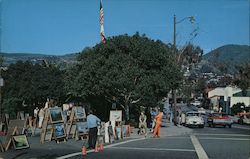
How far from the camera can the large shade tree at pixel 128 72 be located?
99.5 feet

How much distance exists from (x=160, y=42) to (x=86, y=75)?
6409mm

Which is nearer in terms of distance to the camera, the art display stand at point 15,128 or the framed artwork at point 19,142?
the framed artwork at point 19,142

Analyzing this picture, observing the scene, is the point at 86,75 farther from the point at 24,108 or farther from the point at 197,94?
the point at 197,94

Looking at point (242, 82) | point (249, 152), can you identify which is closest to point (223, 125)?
point (249, 152)

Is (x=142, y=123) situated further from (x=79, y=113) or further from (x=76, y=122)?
(x=76, y=122)

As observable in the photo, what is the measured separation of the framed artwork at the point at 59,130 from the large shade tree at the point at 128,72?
8498mm

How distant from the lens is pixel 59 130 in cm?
2148

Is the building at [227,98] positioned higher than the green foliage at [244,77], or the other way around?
Answer: the green foliage at [244,77]

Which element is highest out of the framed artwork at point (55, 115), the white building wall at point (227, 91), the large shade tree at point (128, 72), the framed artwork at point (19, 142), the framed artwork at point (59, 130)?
the white building wall at point (227, 91)

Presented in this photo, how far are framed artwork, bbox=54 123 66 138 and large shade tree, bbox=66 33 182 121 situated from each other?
8.50m

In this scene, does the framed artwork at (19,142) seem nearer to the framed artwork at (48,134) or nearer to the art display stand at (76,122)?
the framed artwork at (48,134)

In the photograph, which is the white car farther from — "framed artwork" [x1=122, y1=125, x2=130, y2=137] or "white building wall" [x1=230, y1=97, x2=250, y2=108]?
"white building wall" [x1=230, y1=97, x2=250, y2=108]

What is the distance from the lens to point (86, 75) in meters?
Answer: 31.7

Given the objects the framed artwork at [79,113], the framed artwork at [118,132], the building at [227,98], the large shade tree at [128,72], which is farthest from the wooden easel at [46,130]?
the building at [227,98]
